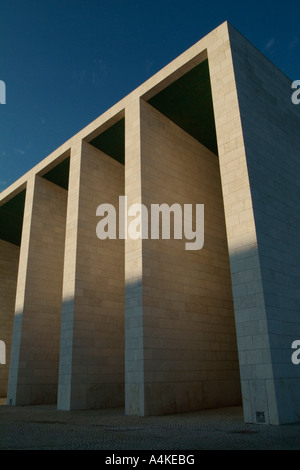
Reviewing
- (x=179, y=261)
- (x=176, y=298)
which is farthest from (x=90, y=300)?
(x=179, y=261)

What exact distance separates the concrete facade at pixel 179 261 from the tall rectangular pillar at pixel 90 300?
2.4 inches

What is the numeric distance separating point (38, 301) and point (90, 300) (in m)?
4.81

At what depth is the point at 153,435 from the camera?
26.5 feet

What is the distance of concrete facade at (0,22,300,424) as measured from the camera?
10.7m

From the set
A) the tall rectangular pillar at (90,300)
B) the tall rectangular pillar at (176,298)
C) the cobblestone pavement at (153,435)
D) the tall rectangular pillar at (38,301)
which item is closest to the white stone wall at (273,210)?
the cobblestone pavement at (153,435)

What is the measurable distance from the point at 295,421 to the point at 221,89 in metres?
10.2

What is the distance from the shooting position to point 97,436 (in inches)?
319

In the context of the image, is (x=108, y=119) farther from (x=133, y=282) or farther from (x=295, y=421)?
(x=295, y=421)

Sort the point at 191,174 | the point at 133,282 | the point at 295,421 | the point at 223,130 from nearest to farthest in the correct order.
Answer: the point at 295,421, the point at 223,130, the point at 133,282, the point at 191,174

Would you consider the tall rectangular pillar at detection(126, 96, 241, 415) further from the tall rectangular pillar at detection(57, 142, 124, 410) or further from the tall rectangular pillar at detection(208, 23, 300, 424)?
the tall rectangular pillar at detection(208, 23, 300, 424)

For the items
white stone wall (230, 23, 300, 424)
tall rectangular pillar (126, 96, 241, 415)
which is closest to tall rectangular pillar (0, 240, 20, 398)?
tall rectangular pillar (126, 96, 241, 415)

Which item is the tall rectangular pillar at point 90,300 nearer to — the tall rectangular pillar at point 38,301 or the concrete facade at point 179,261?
the concrete facade at point 179,261

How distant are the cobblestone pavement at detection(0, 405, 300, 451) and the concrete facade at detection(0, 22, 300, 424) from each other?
1.20 meters

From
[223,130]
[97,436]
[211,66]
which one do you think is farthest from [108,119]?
[97,436]
